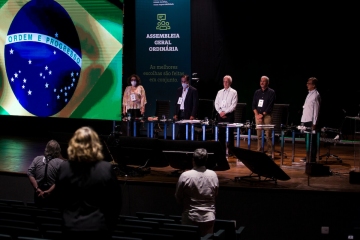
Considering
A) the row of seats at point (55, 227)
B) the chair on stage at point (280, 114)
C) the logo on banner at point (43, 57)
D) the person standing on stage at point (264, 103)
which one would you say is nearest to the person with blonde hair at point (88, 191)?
the row of seats at point (55, 227)

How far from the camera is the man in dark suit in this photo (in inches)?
408

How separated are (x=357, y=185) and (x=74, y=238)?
511cm

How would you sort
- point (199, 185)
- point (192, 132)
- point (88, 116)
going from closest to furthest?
point (199, 185) → point (192, 132) → point (88, 116)

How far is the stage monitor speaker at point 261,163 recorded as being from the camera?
7.37m

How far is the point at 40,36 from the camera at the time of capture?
13250 mm

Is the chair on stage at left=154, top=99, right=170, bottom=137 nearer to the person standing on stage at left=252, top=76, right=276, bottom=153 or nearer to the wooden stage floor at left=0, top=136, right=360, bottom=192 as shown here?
the wooden stage floor at left=0, top=136, right=360, bottom=192

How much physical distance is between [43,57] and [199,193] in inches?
340

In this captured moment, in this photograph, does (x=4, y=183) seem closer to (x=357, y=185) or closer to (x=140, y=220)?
(x=140, y=220)

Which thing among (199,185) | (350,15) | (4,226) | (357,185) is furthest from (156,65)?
(4,226)

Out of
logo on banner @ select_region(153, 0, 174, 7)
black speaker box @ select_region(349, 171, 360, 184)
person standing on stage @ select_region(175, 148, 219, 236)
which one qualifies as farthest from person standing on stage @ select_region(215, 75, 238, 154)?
person standing on stage @ select_region(175, 148, 219, 236)

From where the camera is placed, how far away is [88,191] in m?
3.88

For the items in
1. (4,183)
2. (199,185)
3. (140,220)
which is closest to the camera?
(140,220)

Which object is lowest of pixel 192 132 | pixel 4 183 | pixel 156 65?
pixel 4 183

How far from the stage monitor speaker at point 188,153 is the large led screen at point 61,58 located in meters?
5.11
